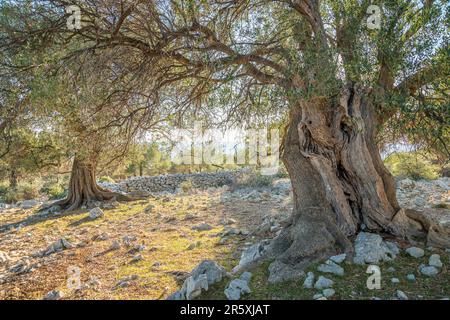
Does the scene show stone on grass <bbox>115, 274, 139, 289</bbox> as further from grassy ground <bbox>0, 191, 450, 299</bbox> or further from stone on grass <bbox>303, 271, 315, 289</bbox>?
stone on grass <bbox>303, 271, 315, 289</bbox>

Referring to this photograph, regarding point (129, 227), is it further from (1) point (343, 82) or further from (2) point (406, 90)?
(2) point (406, 90)

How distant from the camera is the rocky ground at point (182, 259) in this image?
3885 mm

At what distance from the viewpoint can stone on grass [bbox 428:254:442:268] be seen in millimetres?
4117

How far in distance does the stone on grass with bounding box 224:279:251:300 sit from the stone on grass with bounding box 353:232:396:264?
153cm

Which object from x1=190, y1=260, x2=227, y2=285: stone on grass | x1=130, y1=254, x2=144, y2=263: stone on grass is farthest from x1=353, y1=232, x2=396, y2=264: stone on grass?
x1=130, y1=254, x2=144, y2=263: stone on grass

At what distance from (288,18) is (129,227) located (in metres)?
6.58

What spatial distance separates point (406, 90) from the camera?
4453 millimetres

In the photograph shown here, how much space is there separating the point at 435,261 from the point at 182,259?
155 inches

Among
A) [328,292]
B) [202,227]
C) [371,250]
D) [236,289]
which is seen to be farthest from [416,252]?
[202,227]

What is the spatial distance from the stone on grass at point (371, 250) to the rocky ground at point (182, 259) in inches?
0.6

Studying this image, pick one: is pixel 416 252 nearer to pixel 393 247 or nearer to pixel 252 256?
pixel 393 247

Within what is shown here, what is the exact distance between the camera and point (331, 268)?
408 cm

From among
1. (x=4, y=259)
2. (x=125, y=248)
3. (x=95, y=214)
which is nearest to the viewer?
(x=4, y=259)

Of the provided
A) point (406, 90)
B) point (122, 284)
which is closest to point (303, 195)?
point (406, 90)
